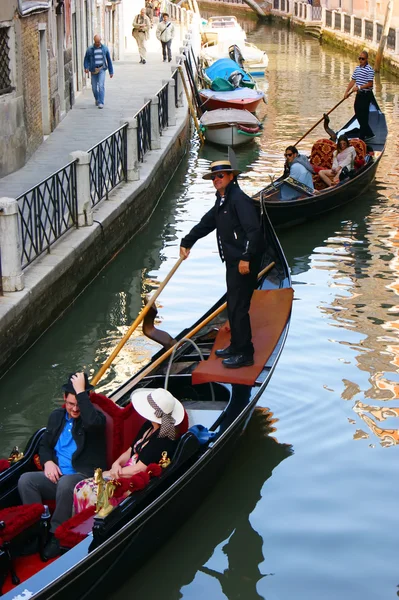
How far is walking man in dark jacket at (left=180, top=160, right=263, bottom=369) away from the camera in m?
5.13

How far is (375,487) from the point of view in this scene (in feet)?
16.8

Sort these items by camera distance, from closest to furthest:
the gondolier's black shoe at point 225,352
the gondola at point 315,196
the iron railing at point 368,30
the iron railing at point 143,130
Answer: the gondolier's black shoe at point 225,352, the gondola at point 315,196, the iron railing at point 143,130, the iron railing at point 368,30

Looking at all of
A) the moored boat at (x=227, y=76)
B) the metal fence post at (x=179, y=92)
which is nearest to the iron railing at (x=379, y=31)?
the moored boat at (x=227, y=76)

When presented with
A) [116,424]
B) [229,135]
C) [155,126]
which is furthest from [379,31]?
[116,424]

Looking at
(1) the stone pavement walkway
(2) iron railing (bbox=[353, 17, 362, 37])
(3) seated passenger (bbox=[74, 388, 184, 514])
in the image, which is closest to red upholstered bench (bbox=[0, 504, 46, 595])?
(3) seated passenger (bbox=[74, 388, 184, 514])

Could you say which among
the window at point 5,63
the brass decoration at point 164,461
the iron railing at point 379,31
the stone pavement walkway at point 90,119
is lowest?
the stone pavement walkway at point 90,119

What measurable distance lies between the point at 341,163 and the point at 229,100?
19.2 feet

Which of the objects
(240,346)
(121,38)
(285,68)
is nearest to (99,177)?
(240,346)

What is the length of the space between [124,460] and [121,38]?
17994 mm

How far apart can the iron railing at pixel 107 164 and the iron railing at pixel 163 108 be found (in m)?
2.78

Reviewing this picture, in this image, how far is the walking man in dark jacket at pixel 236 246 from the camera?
5129mm

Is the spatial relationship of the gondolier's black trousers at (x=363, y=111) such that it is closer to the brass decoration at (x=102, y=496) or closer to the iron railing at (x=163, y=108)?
the iron railing at (x=163, y=108)

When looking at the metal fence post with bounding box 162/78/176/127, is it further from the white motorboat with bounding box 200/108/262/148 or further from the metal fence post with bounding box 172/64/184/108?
the metal fence post with bounding box 172/64/184/108

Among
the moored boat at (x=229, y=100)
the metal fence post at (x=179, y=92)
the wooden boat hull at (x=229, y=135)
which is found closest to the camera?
the wooden boat hull at (x=229, y=135)
